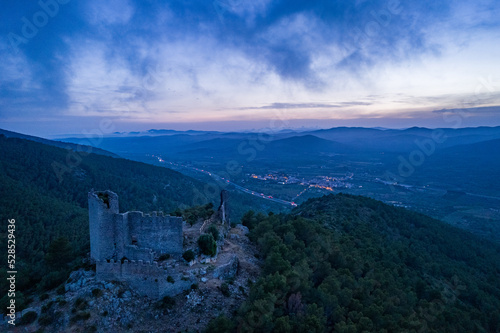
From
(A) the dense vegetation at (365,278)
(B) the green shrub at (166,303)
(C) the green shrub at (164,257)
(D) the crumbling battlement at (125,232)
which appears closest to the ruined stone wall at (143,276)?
(B) the green shrub at (166,303)

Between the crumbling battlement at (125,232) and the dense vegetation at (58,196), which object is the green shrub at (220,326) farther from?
the dense vegetation at (58,196)

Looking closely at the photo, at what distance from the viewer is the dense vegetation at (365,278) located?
1908cm

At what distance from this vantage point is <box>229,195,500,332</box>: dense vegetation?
1908 cm

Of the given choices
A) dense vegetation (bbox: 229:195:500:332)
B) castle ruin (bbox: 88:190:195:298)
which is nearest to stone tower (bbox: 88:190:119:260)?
castle ruin (bbox: 88:190:195:298)

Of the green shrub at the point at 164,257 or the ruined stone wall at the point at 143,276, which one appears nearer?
the ruined stone wall at the point at 143,276

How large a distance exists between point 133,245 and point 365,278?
21453 mm

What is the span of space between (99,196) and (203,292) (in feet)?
30.1

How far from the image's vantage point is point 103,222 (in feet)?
60.2

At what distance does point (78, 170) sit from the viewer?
81.4 meters

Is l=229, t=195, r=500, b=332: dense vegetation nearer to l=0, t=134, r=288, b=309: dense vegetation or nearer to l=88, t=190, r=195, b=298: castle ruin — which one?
l=88, t=190, r=195, b=298: castle ruin

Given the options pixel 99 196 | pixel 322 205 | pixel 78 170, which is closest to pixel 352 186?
pixel 322 205

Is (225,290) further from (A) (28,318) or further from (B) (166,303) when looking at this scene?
(A) (28,318)

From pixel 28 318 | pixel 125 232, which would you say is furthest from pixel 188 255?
pixel 28 318

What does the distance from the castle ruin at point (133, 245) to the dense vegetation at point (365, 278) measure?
4.56 metres
